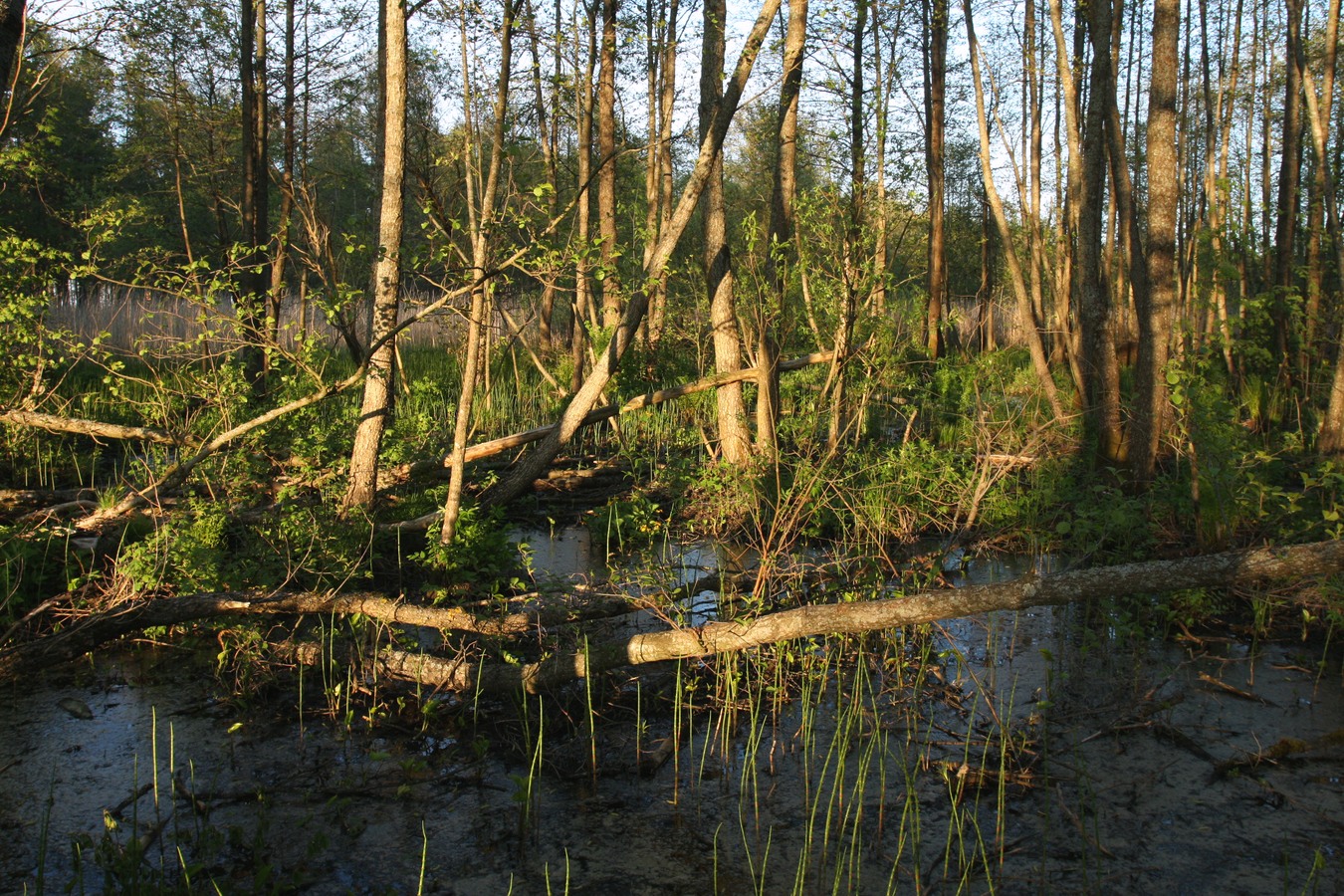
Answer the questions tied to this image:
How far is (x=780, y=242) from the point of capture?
8.41 m

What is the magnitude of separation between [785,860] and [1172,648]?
3.20 m

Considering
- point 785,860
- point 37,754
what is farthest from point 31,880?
point 785,860

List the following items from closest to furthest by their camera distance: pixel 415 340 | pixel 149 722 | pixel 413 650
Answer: pixel 149 722 → pixel 413 650 → pixel 415 340

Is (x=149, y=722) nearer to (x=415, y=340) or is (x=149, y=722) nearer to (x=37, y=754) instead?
(x=37, y=754)

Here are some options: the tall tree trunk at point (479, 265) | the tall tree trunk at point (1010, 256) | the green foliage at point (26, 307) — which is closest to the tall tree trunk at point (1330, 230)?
the tall tree trunk at point (1010, 256)

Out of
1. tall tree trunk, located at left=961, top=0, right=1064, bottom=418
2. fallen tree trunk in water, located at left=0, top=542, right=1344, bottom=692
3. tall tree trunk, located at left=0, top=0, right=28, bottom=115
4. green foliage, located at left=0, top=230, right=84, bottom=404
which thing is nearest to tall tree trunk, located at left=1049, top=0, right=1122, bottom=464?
tall tree trunk, located at left=961, top=0, right=1064, bottom=418

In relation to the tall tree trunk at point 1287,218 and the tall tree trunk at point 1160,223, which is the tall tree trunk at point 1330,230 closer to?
the tall tree trunk at point 1160,223

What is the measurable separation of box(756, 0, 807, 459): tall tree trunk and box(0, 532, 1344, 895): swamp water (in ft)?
10.4

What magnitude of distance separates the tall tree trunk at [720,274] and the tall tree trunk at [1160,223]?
323cm

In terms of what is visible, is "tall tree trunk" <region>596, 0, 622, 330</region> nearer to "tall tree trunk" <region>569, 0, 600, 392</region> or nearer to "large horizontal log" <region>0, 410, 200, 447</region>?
"tall tree trunk" <region>569, 0, 600, 392</region>

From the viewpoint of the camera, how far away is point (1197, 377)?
6629mm

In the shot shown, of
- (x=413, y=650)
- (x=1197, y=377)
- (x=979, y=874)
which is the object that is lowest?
(x=979, y=874)

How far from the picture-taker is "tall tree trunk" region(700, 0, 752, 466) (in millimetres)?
7824

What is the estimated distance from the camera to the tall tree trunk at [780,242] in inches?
309
